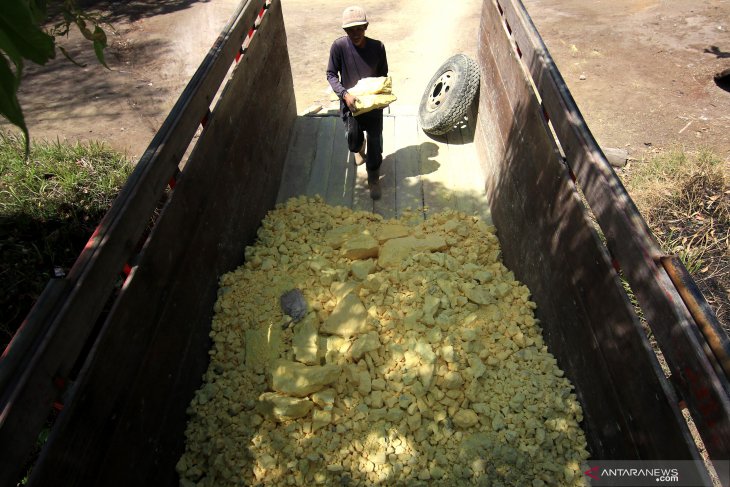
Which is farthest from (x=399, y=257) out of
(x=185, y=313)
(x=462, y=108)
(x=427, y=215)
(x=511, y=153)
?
(x=462, y=108)

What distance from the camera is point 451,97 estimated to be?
4.64m

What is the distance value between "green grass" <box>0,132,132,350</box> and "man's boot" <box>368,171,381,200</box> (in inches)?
85.9

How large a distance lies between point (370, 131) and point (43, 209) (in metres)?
2.74

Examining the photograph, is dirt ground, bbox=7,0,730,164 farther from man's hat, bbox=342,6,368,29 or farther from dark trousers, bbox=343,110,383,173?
man's hat, bbox=342,6,368,29

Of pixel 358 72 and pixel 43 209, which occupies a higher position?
pixel 358 72

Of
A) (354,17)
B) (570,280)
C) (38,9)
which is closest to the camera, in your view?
(38,9)

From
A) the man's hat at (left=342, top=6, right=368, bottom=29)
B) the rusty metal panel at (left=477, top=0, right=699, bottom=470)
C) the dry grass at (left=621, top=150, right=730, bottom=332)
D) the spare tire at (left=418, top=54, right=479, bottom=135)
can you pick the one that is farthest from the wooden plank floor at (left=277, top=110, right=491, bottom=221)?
the dry grass at (left=621, top=150, right=730, bottom=332)

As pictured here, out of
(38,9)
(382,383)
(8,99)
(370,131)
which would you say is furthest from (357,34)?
(8,99)

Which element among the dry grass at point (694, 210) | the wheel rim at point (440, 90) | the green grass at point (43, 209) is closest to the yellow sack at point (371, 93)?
the wheel rim at point (440, 90)

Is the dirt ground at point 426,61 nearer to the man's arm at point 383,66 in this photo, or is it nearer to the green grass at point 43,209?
the green grass at point 43,209

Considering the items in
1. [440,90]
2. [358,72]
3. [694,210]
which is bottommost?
[694,210]

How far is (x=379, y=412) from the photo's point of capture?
98.0 inches

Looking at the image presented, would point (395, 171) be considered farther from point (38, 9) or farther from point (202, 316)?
point (38, 9)

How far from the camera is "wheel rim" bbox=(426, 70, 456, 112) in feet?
15.7
